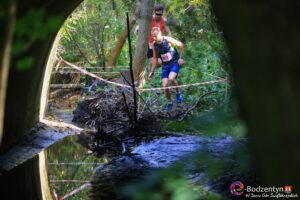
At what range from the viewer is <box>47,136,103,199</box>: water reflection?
610 cm

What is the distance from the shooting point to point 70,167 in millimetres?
7105

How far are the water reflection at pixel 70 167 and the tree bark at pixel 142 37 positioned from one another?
126 inches

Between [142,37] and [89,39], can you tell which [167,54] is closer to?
[142,37]

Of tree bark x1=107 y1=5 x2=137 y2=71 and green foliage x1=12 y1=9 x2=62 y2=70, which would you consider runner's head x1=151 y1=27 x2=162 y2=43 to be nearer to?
tree bark x1=107 y1=5 x2=137 y2=71

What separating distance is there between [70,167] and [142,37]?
5152 mm

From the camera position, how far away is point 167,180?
2006mm

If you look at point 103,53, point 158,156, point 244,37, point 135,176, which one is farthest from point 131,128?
point 103,53

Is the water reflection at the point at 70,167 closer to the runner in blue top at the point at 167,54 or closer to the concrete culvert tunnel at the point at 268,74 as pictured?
the runner in blue top at the point at 167,54

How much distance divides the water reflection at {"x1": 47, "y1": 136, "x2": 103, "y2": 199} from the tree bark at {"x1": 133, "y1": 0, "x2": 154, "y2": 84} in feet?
10.5

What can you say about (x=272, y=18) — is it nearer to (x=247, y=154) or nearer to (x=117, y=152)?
(x=247, y=154)

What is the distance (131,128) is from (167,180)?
5.95m

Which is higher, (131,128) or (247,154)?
(247,154)

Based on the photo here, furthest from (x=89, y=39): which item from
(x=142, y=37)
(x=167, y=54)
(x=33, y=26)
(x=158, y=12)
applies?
(x=33, y=26)

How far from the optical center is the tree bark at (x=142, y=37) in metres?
11.3
